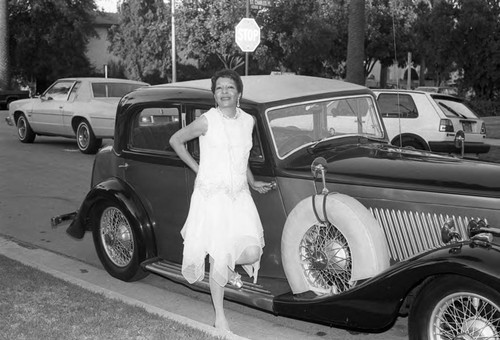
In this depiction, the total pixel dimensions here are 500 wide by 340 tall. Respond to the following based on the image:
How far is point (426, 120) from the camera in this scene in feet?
40.6

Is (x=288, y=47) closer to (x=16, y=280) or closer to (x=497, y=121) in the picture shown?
(x=497, y=121)

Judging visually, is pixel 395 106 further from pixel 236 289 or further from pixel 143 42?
pixel 143 42

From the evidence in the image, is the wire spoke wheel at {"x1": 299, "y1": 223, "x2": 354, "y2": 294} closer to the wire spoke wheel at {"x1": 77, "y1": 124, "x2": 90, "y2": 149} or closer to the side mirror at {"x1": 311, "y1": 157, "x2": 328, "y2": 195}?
the side mirror at {"x1": 311, "y1": 157, "x2": 328, "y2": 195}

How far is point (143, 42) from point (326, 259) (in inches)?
1951

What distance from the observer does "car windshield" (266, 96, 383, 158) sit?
4.97 m

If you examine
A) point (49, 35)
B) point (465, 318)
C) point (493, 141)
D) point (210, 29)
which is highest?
point (49, 35)

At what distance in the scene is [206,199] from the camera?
442cm

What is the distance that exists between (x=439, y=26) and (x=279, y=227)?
24.8m

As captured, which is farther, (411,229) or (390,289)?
(411,229)

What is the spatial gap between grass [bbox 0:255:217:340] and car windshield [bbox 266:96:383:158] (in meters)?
1.56

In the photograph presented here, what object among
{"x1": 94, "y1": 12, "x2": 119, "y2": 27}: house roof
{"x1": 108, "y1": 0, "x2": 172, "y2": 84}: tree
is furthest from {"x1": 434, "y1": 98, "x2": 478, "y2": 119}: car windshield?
{"x1": 94, "y1": 12, "x2": 119, "y2": 27}: house roof

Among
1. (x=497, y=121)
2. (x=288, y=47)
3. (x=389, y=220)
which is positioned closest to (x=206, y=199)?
(x=389, y=220)

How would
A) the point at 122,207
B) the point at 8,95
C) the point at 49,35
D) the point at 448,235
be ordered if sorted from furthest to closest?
the point at 49,35 → the point at 8,95 → the point at 122,207 → the point at 448,235

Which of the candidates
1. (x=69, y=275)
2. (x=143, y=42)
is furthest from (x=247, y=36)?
(x=143, y=42)
